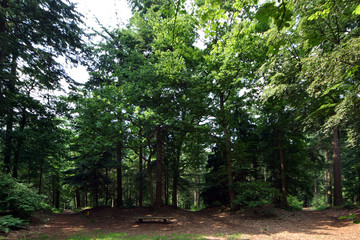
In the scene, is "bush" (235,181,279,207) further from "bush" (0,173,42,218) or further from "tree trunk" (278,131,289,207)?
"bush" (0,173,42,218)

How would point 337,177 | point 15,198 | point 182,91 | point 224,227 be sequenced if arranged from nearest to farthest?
point 15,198 < point 224,227 < point 182,91 < point 337,177

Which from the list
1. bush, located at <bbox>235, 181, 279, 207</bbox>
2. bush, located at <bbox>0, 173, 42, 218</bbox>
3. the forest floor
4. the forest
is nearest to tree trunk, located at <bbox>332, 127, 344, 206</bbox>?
the forest

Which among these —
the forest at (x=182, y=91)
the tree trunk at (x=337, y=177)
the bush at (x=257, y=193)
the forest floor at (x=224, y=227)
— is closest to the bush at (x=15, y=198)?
the forest at (x=182, y=91)

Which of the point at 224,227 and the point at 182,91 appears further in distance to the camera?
the point at 182,91

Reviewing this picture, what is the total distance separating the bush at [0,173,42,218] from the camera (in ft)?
24.0

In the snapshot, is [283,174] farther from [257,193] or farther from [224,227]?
[224,227]

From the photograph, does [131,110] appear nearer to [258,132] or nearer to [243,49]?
A: [243,49]

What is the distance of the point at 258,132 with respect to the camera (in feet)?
53.4

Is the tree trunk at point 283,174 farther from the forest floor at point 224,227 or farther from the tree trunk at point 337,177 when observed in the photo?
the tree trunk at point 337,177

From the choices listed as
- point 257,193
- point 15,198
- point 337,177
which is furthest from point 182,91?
point 337,177

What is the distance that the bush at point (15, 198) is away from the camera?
7.32 meters

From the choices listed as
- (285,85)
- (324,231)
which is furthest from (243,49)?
(324,231)

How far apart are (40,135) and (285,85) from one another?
45.7ft

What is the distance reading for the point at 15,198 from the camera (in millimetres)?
7238
